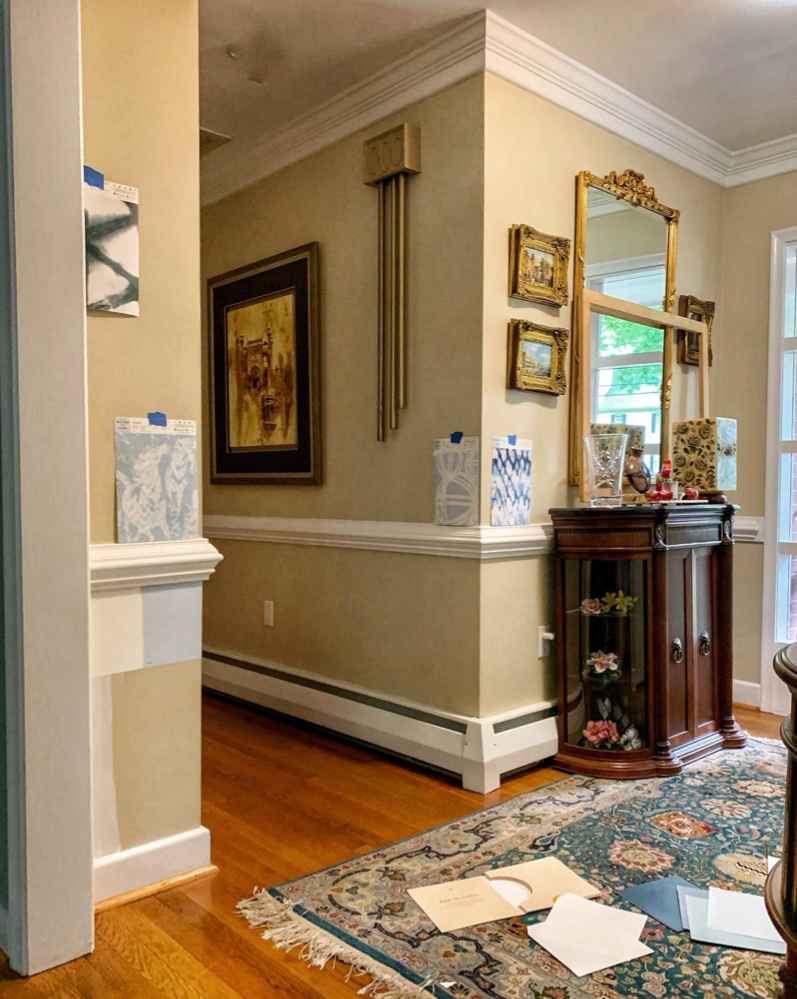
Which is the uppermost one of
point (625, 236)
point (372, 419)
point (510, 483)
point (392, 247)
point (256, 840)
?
point (625, 236)

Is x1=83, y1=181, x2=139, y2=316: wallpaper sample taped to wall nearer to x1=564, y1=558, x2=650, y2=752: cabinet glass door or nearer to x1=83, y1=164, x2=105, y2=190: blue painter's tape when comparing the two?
x1=83, y1=164, x2=105, y2=190: blue painter's tape

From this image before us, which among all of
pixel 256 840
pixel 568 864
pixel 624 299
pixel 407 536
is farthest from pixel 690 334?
pixel 256 840

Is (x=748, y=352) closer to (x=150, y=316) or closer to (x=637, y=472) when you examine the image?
(x=637, y=472)

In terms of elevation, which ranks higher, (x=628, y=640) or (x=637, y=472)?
(x=637, y=472)

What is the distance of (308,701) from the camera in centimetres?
338

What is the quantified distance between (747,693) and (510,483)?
5.78 ft

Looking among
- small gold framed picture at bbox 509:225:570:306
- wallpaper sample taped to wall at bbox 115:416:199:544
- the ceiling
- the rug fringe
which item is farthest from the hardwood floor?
the ceiling

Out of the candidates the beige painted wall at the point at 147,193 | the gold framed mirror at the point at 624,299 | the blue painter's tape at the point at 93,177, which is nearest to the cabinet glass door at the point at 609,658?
the gold framed mirror at the point at 624,299

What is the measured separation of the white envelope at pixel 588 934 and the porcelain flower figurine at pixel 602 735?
93cm

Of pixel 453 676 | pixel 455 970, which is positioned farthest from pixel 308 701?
pixel 455 970

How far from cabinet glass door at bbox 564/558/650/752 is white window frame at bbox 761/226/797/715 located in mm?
1102

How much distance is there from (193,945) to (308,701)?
161cm

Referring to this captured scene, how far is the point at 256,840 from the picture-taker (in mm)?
2307

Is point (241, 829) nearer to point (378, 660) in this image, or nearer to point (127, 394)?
point (378, 660)
